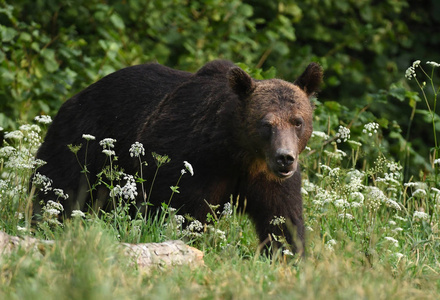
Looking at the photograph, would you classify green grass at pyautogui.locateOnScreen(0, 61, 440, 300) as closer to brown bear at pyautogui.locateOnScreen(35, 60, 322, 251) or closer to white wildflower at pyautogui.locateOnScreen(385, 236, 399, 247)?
white wildflower at pyautogui.locateOnScreen(385, 236, 399, 247)

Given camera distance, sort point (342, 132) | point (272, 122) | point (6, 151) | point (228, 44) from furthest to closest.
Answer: point (228, 44), point (342, 132), point (6, 151), point (272, 122)

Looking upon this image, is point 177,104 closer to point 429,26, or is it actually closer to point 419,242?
point 419,242

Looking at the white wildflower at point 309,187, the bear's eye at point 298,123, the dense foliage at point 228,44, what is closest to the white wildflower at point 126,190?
the bear's eye at point 298,123

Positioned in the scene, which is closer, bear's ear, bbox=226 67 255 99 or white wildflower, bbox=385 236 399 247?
white wildflower, bbox=385 236 399 247

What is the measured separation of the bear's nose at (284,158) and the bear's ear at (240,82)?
679mm

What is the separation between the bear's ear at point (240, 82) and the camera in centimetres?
597

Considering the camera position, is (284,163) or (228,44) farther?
(228,44)

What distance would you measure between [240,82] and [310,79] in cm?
61

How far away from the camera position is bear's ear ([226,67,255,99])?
19.6ft

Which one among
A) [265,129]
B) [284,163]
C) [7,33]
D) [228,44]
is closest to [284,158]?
[284,163]

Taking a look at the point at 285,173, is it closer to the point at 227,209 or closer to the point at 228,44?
the point at 227,209

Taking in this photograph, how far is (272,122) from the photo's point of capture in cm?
575

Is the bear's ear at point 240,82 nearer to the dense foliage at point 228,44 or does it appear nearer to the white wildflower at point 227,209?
the white wildflower at point 227,209

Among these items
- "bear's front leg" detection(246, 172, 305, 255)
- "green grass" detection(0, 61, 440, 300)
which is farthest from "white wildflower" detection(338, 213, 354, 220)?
"bear's front leg" detection(246, 172, 305, 255)
